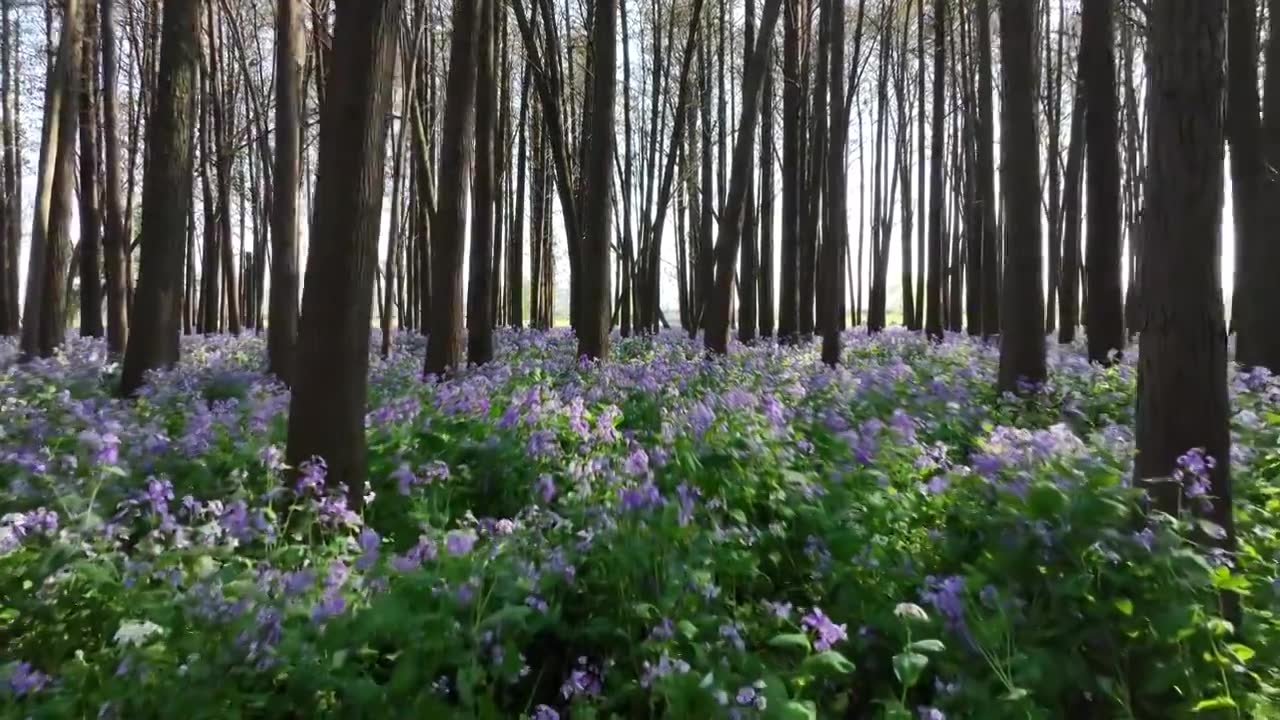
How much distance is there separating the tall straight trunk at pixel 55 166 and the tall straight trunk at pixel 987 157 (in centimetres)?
1154

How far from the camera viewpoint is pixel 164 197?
7895mm

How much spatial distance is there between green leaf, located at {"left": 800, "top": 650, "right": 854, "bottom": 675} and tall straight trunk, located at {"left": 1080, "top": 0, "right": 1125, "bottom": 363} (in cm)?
710

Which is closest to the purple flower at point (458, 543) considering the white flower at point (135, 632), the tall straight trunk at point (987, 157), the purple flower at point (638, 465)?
the purple flower at point (638, 465)

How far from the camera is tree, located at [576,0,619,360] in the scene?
9.24 metres

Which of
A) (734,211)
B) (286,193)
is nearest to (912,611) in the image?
(286,193)

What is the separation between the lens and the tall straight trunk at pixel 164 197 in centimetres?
782

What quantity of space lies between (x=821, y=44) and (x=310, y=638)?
1097cm

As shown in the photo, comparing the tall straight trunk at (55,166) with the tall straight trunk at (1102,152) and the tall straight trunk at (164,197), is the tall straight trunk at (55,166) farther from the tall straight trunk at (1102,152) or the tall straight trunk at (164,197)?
the tall straight trunk at (1102,152)

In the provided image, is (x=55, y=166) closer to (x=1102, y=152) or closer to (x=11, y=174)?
(x=11, y=174)

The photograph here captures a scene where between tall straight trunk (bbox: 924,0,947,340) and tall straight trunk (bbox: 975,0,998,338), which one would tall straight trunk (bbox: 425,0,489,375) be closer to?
tall straight trunk (bbox: 975,0,998,338)

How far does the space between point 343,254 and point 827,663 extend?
2.89 meters

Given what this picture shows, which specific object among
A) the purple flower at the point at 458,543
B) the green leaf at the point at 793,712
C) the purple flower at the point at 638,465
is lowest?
the green leaf at the point at 793,712

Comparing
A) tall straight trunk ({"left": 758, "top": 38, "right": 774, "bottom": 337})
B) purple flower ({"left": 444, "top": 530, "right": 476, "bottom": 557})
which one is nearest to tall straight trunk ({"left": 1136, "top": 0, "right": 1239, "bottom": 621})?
purple flower ({"left": 444, "top": 530, "right": 476, "bottom": 557})

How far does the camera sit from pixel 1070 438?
→ 3.31 meters
